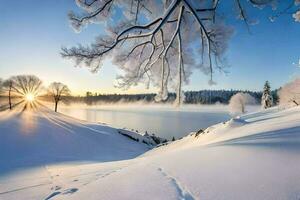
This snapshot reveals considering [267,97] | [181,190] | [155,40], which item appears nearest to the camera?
[181,190]

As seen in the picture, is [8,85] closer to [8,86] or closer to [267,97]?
[8,86]

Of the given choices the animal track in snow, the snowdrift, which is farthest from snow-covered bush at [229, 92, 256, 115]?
the animal track in snow

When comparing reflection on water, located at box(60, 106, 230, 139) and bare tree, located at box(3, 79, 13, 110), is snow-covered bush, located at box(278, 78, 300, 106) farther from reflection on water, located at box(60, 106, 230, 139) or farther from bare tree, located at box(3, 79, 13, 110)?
bare tree, located at box(3, 79, 13, 110)

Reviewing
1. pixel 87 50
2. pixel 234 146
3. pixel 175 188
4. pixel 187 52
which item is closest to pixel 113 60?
pixel 87 50

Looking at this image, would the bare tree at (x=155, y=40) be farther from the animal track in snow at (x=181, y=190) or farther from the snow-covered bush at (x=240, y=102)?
the snow-covered bush at (x=240, y=102)

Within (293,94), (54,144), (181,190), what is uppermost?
(293,94)

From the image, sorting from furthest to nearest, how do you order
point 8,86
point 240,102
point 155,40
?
point 240,102 < point 8,86 < point 155,40

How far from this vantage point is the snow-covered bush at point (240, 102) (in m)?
64.5

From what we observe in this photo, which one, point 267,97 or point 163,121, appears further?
point 163,121

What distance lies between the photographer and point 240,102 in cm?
6550

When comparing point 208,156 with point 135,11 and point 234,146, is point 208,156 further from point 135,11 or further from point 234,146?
point 135,11

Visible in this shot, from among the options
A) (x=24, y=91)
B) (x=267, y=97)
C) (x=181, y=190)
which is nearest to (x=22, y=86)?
(x=24, y=91)

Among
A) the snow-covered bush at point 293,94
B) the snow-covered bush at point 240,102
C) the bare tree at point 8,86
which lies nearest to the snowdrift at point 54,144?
the snow-covered bush at point 293,94

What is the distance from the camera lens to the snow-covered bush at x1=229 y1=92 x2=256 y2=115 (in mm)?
64531
